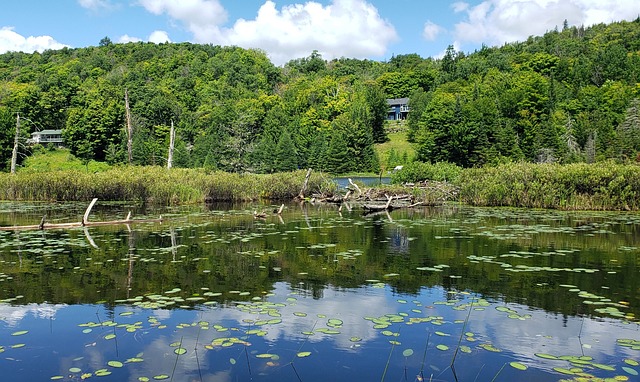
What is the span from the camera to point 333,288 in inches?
382

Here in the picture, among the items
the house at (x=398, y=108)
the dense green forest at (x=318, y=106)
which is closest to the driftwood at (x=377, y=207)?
the dense green forest at (x=318, y=106)

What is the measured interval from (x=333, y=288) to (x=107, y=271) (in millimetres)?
4834

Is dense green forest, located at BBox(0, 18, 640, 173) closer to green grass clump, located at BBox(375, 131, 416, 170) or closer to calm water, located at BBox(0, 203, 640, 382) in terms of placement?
green grass clump, located at BBox(375, 131, 416, 170)

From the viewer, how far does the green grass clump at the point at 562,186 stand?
23031 millimetres

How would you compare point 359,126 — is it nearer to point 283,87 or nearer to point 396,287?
point 283,87

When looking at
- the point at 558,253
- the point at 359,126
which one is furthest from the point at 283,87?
the point at 558,253

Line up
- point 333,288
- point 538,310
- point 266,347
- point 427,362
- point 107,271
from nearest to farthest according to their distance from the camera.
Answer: point 427,362
point 266,347
point 538,310
point 333,288
point 107,271

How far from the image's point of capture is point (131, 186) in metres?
29.4

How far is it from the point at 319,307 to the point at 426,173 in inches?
1058

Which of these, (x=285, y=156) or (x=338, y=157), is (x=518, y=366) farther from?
(x=338, y=157)

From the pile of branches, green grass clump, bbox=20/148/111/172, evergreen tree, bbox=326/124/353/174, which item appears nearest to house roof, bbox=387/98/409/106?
evergreen tree, bbox=326/124/353/174

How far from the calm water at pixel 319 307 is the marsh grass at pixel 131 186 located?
43.0 ft

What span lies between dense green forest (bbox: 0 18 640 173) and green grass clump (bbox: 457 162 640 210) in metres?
23.6

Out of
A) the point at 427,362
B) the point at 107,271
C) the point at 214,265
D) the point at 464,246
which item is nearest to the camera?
the point at 427,362
